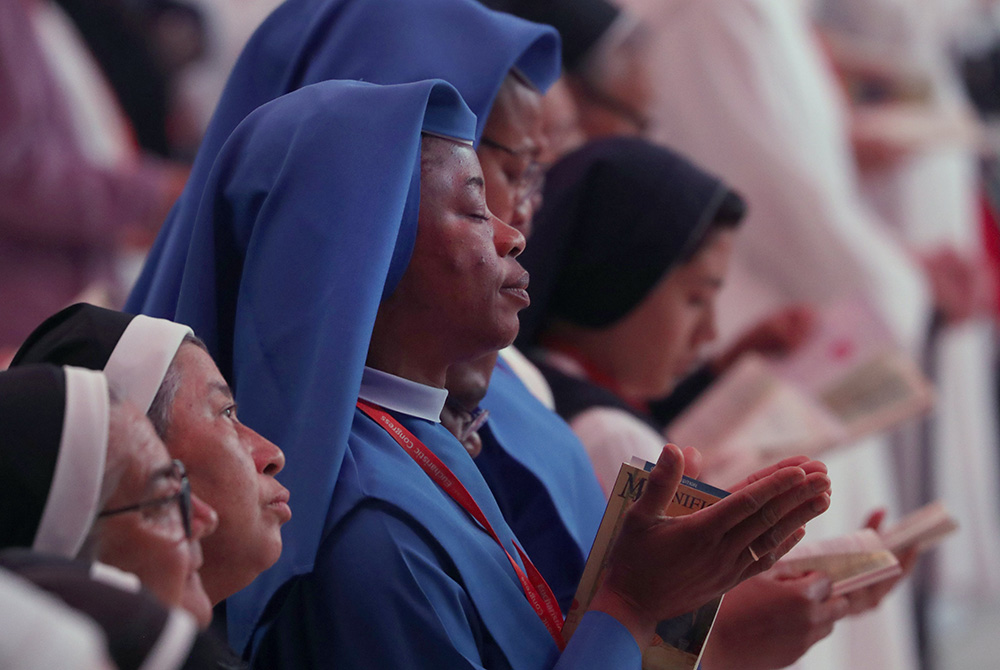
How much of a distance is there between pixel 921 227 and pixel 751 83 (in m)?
1.46

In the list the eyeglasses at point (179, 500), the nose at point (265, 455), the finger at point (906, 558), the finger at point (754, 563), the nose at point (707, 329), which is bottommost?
the finger at point (906, 558)

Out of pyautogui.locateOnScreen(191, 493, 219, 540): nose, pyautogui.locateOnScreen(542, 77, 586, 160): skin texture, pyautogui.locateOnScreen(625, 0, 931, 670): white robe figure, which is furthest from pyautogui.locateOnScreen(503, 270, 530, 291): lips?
pyautogui.locateOnScreen(625, 0, 931, 670): white robe figure

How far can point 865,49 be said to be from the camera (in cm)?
556

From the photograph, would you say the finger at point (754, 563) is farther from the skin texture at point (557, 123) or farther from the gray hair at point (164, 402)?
the skin texture at point (557, 123)

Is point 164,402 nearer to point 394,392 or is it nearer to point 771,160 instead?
point 394,392

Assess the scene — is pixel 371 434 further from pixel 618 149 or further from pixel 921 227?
pixel 921 227

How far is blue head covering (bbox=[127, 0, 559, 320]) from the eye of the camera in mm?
1694

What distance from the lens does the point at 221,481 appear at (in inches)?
46.6

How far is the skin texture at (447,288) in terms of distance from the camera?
141cm

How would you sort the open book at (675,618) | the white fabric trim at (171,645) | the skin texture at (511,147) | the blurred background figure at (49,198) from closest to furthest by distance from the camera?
1. the white fabric trim at (171,645)
2. the open book at (675,618)
3. the skin texture at (511,147)
4. the blurred background figure at (49,198)

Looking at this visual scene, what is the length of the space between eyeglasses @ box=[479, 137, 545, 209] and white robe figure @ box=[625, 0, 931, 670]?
201 cm

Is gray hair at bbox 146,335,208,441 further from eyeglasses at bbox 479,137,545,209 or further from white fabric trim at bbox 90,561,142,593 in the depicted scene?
eyeglasses at bbox 479,137,545,209

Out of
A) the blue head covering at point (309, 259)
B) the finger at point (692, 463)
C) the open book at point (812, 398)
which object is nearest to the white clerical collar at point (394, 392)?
the blue head covering at point (309, 259)

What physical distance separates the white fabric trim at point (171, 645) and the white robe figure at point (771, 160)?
121 inches
